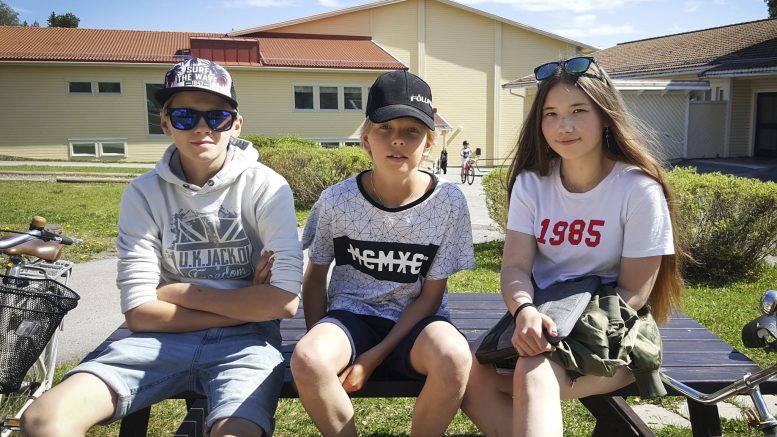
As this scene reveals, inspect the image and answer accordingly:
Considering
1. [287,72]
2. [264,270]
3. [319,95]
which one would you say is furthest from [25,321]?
[319,95]

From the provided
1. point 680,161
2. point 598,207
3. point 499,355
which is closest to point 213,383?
point 499,355

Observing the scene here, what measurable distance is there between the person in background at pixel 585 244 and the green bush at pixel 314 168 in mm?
9775

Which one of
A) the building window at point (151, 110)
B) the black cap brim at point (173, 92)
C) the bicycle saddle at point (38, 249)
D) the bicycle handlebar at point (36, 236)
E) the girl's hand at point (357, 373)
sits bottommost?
the girl's hand at point (357, 373)

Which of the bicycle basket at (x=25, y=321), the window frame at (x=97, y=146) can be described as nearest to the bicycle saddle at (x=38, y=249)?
the bicycle basket at (x=25, y=321)

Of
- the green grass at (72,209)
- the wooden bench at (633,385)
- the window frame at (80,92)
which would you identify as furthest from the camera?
the window frame at (80,92)

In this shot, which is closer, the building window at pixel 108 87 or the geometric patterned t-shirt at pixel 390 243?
the geometric patterned t-shirt at pixel 390 243

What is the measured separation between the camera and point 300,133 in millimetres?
27828

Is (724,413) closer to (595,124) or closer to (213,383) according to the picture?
(595,124)

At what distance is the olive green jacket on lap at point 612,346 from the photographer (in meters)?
2.30

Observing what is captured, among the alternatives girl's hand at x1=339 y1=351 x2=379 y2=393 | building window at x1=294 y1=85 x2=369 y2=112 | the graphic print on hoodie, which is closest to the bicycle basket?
the graphic print on hoodie

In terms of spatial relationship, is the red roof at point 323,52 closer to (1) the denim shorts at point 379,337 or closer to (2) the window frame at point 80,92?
(2) the window frame at point 80,92

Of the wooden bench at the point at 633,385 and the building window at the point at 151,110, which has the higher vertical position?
the building window at the point at 151,110

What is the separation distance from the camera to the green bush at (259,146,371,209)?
12.5 m

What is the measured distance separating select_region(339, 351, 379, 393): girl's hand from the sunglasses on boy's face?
1.08m
